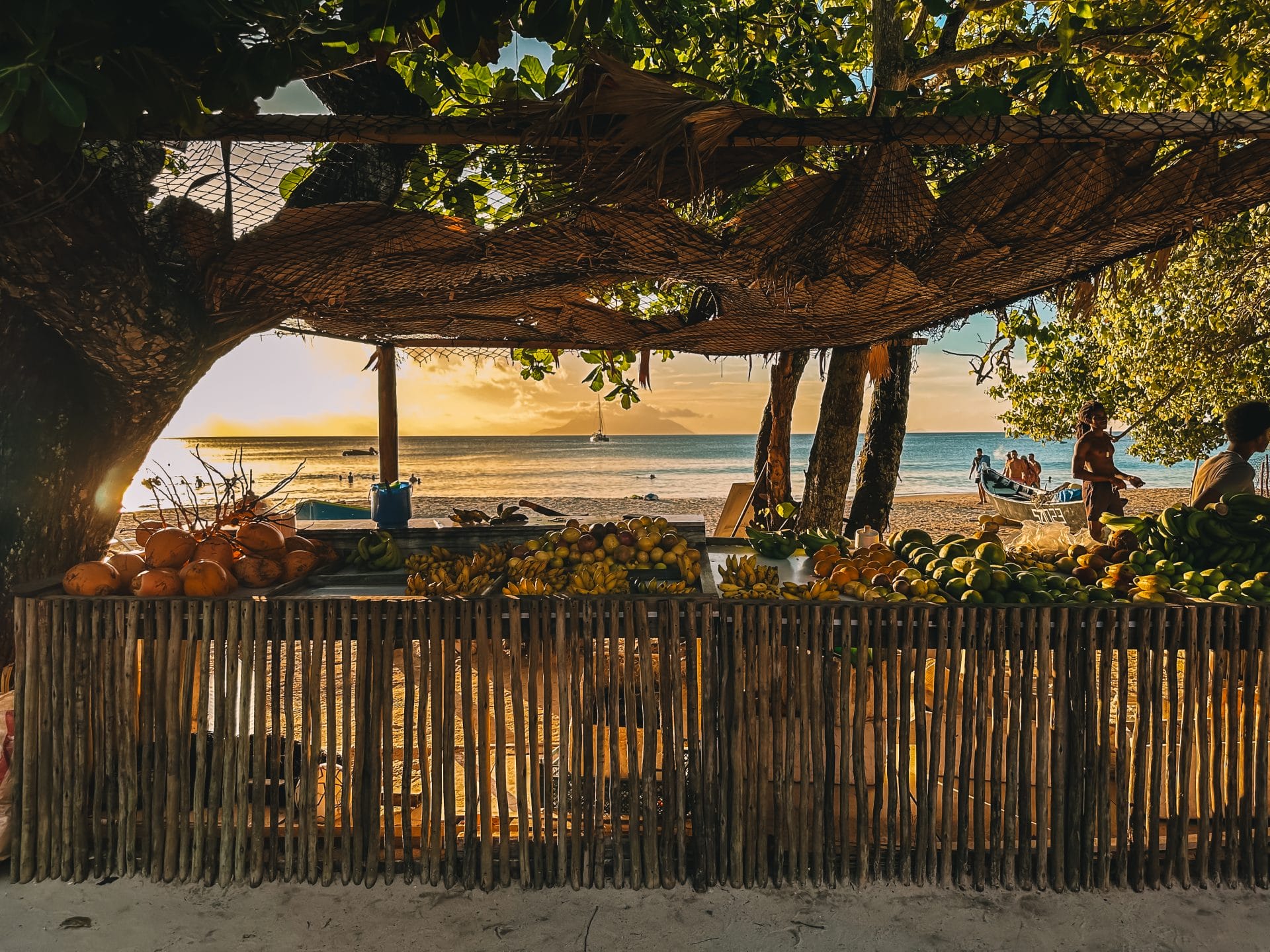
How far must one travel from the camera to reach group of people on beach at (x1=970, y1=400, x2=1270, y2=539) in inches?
165

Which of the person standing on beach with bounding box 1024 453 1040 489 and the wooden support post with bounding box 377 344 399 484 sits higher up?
the wooden support post with bounding box 377 344 399 484

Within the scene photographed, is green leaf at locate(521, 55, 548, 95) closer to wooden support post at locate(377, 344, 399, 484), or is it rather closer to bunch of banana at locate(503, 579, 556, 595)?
bunch of banana at locate(503, 579, 556, 595)

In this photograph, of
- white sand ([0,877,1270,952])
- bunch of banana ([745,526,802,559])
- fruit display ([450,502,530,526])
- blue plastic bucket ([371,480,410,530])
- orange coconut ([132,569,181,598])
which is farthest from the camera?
fruit display ([450,502,530,526])

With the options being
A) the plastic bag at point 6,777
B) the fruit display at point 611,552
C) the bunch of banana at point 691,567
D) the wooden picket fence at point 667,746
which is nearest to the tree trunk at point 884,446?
the fruit display at point 611,552

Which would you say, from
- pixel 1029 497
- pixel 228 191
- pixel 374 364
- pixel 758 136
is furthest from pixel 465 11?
pixel 1029 497

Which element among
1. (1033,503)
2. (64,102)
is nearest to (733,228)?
(64,102)

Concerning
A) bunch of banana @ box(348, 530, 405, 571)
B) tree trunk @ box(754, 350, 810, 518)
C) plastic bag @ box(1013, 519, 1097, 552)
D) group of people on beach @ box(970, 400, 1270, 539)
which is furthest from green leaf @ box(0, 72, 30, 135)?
tree trunk @ box(754, 350, 810, 518)

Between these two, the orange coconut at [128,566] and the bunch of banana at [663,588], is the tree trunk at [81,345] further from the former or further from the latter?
the bunch of banana at [663,588]

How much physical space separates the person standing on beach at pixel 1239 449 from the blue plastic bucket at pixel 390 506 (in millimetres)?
4830

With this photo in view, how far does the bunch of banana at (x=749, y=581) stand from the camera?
3260 mm

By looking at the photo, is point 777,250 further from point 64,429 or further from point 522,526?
point 64,429

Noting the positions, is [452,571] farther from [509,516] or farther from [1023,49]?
[1023,49]

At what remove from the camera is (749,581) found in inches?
141

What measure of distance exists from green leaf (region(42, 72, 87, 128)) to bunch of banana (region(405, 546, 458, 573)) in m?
2.58
